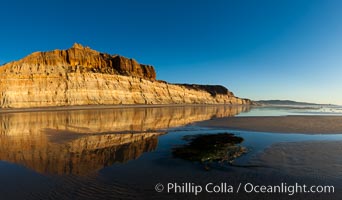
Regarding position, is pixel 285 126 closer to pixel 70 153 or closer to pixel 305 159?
pixel 305 159

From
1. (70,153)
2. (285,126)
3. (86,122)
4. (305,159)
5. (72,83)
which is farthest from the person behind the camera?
(72,83)

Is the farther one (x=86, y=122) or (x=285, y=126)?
(x=86, y=122)

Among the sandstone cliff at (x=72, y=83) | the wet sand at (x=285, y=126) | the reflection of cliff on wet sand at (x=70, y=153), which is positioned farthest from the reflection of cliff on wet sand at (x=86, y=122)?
the sandstone cliff at (x=72, y=83)

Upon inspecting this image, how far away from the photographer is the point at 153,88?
76.9 meters

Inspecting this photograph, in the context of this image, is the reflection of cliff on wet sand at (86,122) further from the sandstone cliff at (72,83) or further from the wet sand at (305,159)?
the sandstone cliff at (72,83)

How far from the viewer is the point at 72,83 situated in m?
52.7

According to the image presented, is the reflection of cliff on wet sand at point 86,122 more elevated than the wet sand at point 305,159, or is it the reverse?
the reflection of cliff on wet sand at point 86,122

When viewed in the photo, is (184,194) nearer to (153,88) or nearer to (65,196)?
(65,196)

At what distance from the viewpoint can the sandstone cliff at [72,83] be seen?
46.9 metres

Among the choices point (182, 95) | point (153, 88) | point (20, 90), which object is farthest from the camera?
point (182, 95)

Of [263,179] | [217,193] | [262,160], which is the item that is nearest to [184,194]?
[217,193]

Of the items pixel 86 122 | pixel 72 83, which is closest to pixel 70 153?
pixel 86 122

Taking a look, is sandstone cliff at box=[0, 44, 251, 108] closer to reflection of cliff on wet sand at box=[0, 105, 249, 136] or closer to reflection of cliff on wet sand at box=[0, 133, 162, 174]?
reflection of cliff on wet sand at box=[0, 105, 249, 136]

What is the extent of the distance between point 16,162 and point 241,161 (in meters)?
8.82
